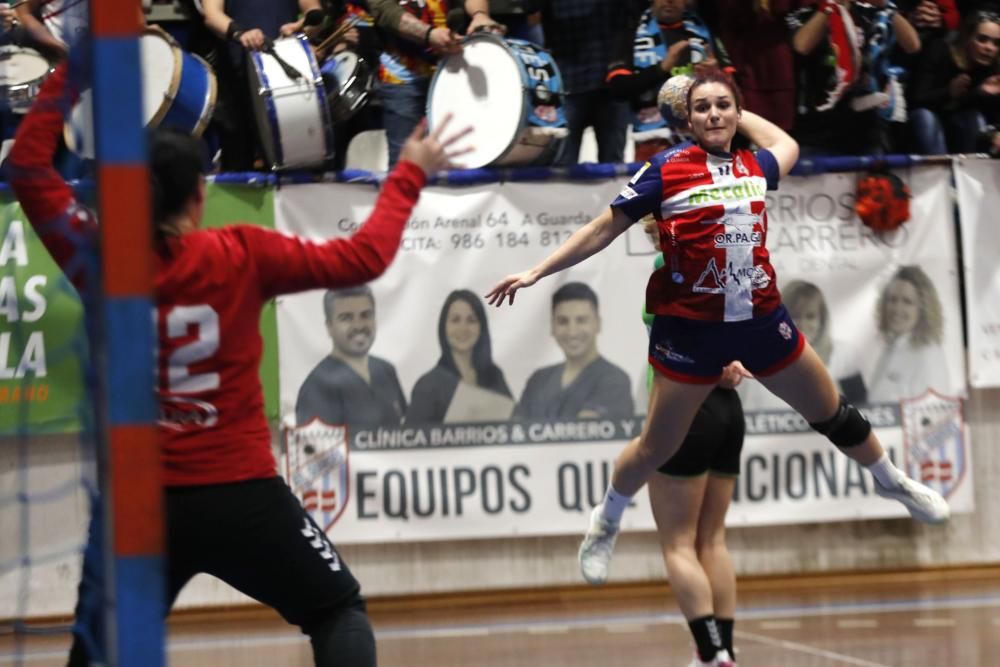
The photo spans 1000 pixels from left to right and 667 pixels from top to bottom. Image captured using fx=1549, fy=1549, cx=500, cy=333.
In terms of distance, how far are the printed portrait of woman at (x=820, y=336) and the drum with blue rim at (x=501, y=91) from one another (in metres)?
1.60

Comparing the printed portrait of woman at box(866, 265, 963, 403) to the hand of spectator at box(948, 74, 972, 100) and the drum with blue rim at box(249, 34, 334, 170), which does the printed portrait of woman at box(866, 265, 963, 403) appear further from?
the drum with blue rim at box(249, 34, 334, 170)

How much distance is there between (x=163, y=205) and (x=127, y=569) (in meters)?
0.98

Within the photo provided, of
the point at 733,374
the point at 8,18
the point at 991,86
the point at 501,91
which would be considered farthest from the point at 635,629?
the point at 8,18

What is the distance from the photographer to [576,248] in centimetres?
519

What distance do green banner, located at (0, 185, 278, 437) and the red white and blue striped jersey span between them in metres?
3.06

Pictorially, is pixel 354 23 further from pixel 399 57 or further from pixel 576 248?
pixel 576 248

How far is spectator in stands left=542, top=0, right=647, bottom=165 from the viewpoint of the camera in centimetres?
852

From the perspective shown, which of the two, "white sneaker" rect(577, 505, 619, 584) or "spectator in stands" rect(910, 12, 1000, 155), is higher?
"spectator in stands" rect(910, 12, 1000, 155)

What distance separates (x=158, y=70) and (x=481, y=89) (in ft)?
5.38

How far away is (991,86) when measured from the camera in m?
8.91

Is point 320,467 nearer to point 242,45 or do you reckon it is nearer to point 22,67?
point 242,45

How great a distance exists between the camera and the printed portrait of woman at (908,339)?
8523 mm

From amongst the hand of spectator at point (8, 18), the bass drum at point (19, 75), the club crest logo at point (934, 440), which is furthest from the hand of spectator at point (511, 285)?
the club crest logo at point (934, 440)

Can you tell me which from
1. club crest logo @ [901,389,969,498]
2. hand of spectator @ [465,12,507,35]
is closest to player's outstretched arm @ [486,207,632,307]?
hand of spectator @ [465,12,507,35]
